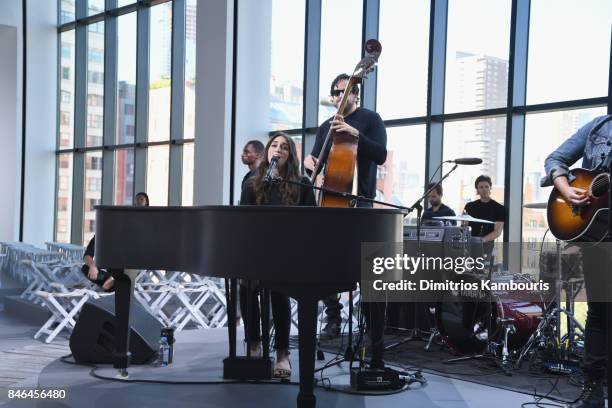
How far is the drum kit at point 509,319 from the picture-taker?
4.51 meters

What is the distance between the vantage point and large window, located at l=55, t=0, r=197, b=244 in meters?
10.5

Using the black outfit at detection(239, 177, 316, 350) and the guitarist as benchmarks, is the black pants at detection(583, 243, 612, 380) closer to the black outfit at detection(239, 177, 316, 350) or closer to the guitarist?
the guitarist

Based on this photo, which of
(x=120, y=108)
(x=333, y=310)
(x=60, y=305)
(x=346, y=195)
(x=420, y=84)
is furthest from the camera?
(x=120, y=108)

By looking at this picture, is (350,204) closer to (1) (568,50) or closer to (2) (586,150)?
(2) (586,150)

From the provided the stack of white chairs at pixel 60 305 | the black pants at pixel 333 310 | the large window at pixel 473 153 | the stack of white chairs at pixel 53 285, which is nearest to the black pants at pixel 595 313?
the black pants at pixel 333 310

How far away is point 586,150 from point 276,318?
1.68 metres

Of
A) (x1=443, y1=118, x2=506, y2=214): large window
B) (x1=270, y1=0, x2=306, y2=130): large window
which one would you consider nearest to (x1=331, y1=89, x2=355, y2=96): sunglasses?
(x1=443, y1=118, x2=506, y2=214): large window

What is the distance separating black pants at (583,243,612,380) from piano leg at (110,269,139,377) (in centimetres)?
212

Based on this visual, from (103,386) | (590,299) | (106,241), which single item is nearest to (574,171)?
(590,299)

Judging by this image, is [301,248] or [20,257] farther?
[20,257]

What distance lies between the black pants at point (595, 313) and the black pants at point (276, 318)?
1.43 m

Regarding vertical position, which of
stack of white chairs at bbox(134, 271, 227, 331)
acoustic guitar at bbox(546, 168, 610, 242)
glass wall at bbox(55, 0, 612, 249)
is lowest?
stack of white chairs at bbox(134, 271, 227, 331)

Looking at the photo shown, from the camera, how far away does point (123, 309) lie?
3.79m

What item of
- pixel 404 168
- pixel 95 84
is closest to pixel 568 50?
pixel 404 168
